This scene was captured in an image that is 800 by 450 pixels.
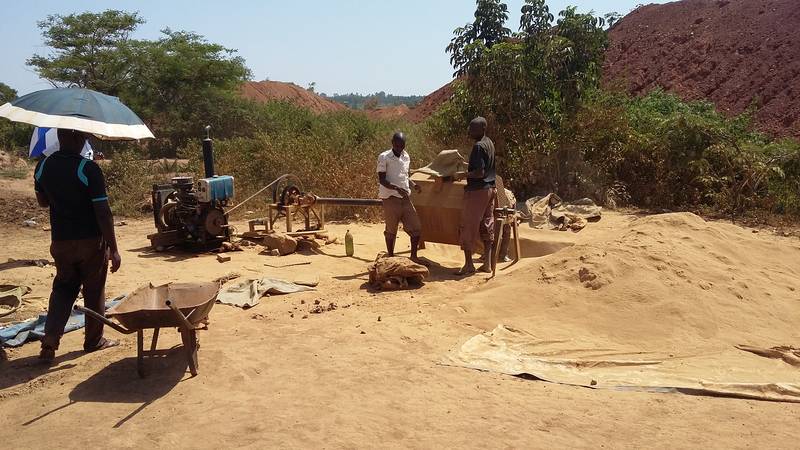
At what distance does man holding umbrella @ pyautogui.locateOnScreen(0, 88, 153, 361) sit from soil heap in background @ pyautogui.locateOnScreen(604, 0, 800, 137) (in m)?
22.9

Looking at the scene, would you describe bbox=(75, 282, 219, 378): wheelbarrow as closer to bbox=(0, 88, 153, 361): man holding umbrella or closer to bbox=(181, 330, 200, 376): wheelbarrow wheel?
bbox=(181, 330, 200, 376): wheelbarrow wheel

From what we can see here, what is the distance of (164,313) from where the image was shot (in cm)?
429

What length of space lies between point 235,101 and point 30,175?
27.1ft

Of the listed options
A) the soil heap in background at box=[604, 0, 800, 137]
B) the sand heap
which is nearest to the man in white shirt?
the sand heap

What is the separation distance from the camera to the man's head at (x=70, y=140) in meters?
4.67

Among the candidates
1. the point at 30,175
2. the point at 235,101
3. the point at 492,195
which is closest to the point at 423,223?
the point at 492,195

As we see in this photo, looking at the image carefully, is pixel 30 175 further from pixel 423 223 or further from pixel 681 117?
pixel 681 117

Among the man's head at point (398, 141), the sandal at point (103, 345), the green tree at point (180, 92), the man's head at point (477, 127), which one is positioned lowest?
the sandal at point (103, 345)

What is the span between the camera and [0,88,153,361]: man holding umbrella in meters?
4.64

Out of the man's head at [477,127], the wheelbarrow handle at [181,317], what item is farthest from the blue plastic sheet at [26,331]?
the man's head at [477,127]

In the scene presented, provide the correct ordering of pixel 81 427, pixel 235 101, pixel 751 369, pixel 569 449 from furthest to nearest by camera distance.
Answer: pixel 235 101 → pixel 751 369 → pixel 81 427 → pixel 569 449

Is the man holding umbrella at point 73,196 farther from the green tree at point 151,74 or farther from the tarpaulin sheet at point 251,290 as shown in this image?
the green tree at point 151,74

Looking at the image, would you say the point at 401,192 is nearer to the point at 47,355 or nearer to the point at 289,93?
the point at 47,355

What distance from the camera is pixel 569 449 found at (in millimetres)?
3529
